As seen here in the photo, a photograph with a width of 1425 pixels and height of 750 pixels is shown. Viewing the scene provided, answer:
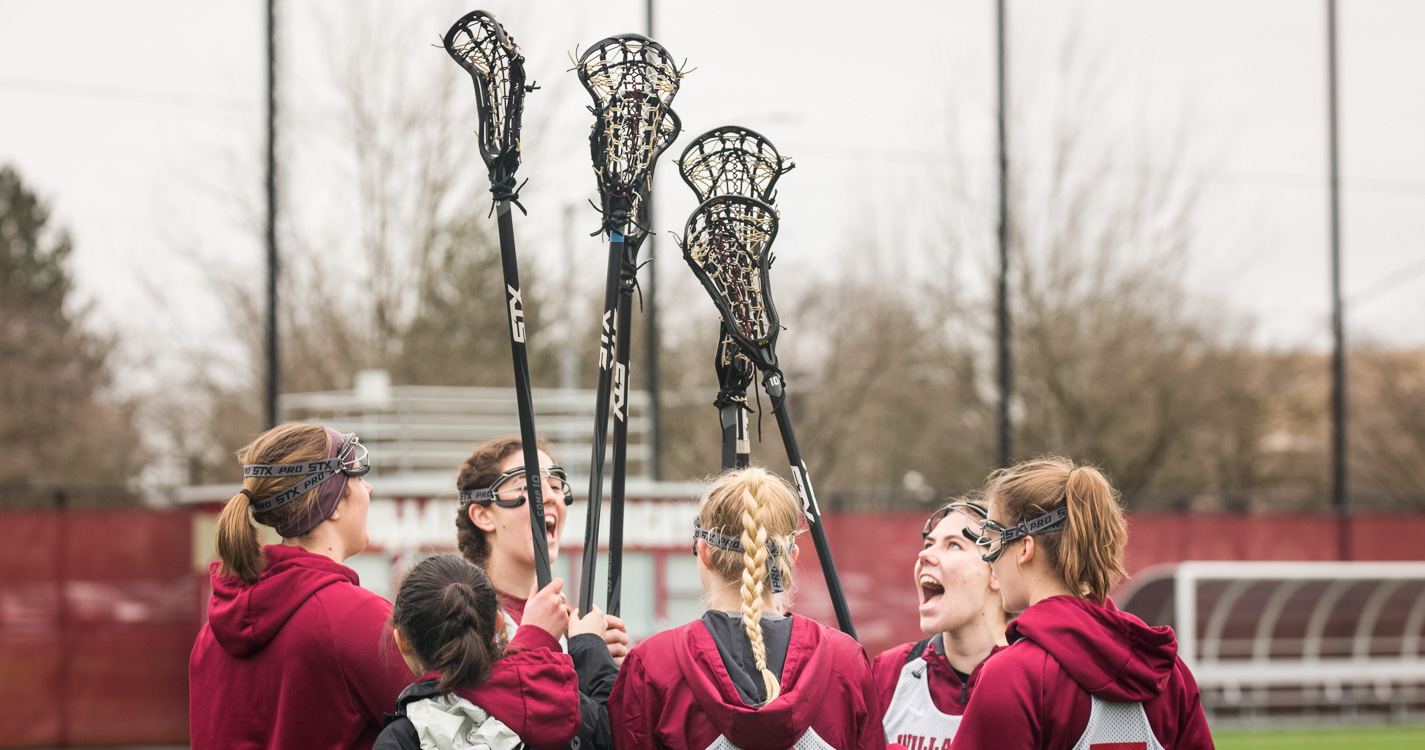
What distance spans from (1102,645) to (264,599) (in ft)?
5.73

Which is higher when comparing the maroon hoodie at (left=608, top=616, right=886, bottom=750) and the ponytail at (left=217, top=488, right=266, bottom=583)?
the ponytail at (left=217, top=488, right=266, bottom=583)

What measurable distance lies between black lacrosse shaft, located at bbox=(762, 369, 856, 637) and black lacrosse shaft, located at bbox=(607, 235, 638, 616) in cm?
39

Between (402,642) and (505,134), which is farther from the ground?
(505,134)

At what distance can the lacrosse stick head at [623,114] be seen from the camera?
3365 mm

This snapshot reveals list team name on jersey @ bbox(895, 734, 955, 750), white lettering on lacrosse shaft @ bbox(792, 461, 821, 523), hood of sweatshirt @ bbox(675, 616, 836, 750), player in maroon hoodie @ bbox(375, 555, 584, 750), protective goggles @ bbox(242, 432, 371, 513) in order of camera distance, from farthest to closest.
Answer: white lettering on lacrosse shaft @ bbox(792, 461, 821, 523)
team name on jersey @ bbox(895, 734, 955, 750)
protective goggles @ bbox(242, 432, 371, 513)
hood of sweatshirt @ bbox(675, 616, 836, 750)
player in maroon hoodie @ bbox(375, 555, 584, 750)

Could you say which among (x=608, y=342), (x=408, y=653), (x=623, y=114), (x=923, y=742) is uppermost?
(x=623, y=114)

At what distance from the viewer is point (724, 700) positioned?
2.80m

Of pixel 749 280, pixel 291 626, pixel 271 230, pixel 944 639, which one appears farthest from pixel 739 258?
pixel 271 230

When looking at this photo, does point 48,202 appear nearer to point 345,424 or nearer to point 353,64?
point 353,64

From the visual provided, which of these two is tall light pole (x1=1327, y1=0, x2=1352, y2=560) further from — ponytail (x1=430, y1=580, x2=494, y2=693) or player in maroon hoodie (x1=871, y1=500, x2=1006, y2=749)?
ponytail (x1=430, y1=580, x2=494, y2=693)

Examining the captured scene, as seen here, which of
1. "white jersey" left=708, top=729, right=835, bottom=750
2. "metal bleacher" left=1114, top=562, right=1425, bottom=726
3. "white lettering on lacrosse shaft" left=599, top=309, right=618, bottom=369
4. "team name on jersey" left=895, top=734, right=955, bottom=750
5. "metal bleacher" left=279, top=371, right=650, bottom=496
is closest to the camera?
"white jersey" left=708, top=729, right=835, bottom=750

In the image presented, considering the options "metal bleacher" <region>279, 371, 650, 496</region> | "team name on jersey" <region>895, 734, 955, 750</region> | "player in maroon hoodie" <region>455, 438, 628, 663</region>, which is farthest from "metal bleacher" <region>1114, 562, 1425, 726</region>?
"player in maroon hoodie" <region>455, 438, 628, 663</region>

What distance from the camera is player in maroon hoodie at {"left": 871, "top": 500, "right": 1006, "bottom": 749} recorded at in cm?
368

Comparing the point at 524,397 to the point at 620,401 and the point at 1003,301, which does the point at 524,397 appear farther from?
the point at 1003,301
